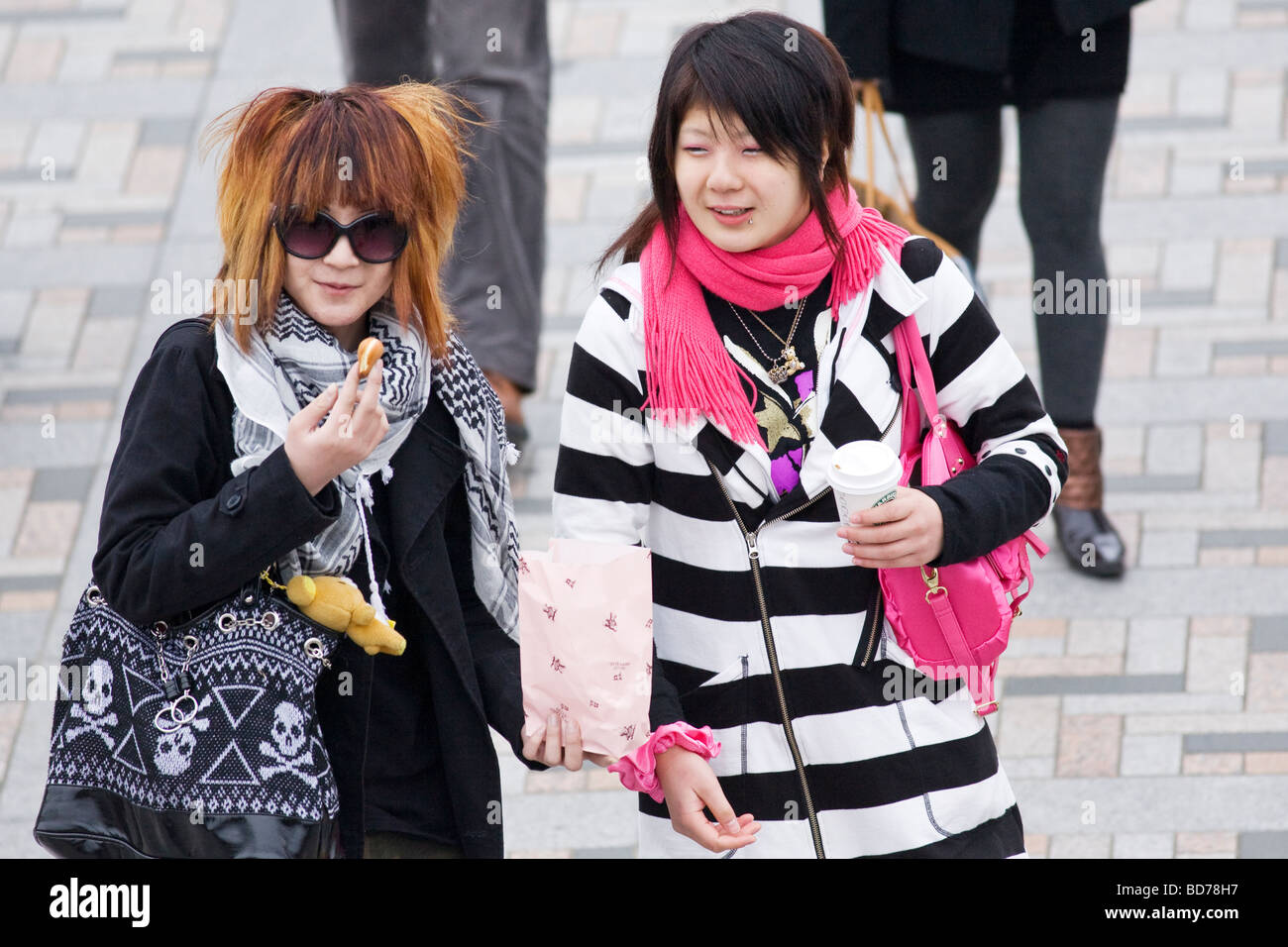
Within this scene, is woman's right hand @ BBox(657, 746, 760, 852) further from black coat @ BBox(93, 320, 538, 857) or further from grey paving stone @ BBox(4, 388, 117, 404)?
grey paving stone @ BBox(4, 388, 117, 404)

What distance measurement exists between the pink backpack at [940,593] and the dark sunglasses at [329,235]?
26.9 inches

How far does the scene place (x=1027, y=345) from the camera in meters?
5.14

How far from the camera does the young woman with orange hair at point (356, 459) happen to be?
7.50ft

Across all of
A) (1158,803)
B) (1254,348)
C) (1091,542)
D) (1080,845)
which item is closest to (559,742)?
(1080,845)

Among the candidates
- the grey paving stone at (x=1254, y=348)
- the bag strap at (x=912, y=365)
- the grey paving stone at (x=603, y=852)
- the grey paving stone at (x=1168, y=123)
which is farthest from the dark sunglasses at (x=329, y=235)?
the grey paving stone at (x=1168, y=123)

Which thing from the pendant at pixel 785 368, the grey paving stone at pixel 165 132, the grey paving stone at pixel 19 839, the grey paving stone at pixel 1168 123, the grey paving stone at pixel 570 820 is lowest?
the grey paving stone at pixel 19 839

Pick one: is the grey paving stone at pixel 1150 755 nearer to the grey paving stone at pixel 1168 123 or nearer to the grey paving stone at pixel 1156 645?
the grey paving stone at pixel 1156 645

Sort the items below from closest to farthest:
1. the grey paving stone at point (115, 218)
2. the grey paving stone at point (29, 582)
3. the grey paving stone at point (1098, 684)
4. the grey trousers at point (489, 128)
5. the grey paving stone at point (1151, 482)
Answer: the grey paving stone at point (1098, 684), the grey paving stone at point (29, 582), the grey paving stone at point (1151, 482), the grey trousers at point (489, 128), the grey paving stone at point (115, 218)

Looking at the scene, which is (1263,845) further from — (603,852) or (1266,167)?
(1266,167)

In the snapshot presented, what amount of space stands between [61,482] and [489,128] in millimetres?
1387

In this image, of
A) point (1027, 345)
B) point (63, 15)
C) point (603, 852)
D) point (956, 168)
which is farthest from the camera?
point (63, 15)

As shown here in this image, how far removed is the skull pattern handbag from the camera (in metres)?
2.30
